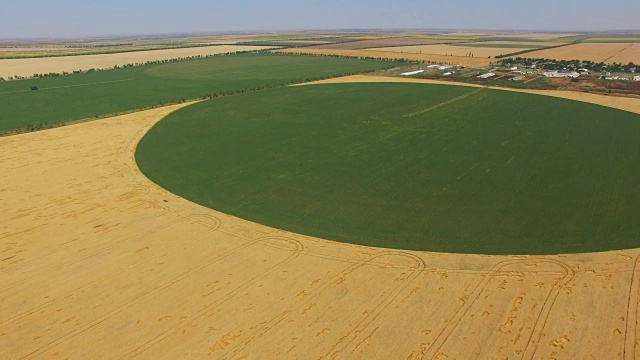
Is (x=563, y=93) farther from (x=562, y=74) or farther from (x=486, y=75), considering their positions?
(x=562, y=74)

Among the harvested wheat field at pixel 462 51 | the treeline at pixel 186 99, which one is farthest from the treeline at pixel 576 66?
the treeline at pixel 186 99

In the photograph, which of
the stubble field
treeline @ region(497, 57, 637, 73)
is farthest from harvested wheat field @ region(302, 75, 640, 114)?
treeline @ region(497, 57, 637, 73)

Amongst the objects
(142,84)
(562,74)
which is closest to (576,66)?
(562,74)

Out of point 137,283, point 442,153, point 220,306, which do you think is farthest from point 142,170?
point 442,153

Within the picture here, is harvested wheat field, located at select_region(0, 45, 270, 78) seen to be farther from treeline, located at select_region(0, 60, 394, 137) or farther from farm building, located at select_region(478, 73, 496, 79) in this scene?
farm building, located at select_region(478, 73, 496, 79)

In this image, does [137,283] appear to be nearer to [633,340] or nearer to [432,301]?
[432,301]

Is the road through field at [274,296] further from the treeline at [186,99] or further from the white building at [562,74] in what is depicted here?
the white building at [562,74]
